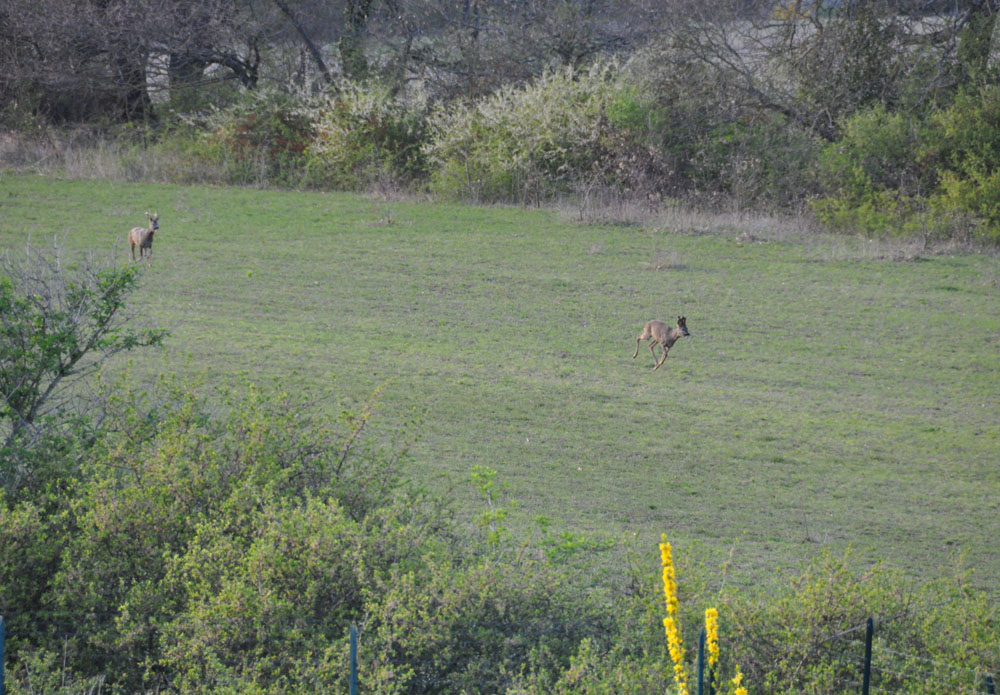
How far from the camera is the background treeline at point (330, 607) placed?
17.8ft

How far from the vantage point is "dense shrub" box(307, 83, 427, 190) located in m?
27.6

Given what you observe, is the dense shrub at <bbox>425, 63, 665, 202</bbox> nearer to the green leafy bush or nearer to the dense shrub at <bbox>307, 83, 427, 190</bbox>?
the dense shrub at <bbox>307, 83, 427, 190</bbox>

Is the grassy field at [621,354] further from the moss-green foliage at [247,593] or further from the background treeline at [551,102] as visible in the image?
the background treeline at [551,102]

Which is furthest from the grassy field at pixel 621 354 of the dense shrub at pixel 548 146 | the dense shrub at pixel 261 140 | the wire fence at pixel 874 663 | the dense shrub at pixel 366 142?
the dense shrub at pixel 261 140

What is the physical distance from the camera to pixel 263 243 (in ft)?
68.3

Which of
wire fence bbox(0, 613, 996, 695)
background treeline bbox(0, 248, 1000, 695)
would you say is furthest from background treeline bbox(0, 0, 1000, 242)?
wire fence bbox(0, 613, 996, 695)

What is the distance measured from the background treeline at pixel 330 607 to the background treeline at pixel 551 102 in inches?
703

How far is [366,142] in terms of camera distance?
27984 mm

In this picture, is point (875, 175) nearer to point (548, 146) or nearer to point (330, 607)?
point (548, 146)

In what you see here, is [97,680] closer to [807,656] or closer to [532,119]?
[807,656]

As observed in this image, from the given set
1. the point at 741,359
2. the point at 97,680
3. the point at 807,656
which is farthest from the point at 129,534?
the point at 741,359

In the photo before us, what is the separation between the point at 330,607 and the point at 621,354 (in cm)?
952

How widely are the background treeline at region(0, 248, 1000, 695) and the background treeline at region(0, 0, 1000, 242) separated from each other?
17.9 meters

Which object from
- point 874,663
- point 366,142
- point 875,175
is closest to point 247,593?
point 874,663
